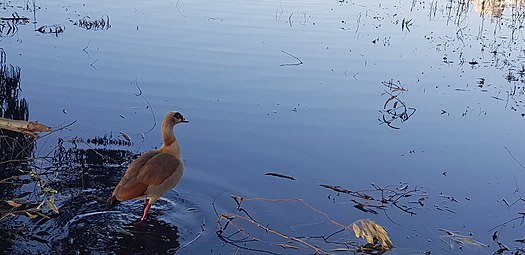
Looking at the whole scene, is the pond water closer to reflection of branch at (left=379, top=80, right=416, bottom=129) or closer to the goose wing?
Answer: reflection of branch at (left=379, top=80, right=416, bottom=129)

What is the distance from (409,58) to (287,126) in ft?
16.6

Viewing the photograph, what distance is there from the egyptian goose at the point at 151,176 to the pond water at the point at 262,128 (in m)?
0.28

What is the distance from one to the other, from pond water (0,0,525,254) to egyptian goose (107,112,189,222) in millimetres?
278

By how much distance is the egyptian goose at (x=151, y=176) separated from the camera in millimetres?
6254

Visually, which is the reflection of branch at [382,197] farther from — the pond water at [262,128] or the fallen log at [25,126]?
the fallen log at [25,126]

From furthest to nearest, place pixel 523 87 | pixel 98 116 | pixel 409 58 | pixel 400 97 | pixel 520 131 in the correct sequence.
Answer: pixel 409 58 < pixel 523 87 < pixel 400 97 < pixel 520 131 < pixel 98 116

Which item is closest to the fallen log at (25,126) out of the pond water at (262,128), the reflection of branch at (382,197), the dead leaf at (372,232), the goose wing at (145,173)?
the pond water at (262,128)

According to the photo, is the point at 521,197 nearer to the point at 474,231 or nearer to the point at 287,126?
the point at 474,231

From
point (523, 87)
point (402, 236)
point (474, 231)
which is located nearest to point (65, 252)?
point (402, 236)

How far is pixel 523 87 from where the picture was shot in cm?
1234

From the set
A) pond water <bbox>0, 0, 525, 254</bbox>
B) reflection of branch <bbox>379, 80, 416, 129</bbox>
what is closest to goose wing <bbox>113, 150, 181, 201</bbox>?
pond water <bbox>0, 0, 525, 254</bbox>

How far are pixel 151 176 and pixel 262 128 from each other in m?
3.16

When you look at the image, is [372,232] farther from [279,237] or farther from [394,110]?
[394,110]

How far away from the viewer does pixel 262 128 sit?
9398 millimetres
